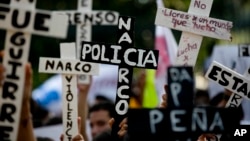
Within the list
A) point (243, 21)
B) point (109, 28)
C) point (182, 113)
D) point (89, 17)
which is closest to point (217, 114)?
point (182, 113)

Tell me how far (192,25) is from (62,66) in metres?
0.77

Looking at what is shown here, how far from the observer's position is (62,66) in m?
5.27

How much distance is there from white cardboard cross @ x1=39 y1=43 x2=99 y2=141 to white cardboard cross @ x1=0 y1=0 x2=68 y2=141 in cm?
84

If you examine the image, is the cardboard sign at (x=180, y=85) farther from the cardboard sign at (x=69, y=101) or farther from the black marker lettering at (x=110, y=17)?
the black marker lettering at (x=110, y=17)

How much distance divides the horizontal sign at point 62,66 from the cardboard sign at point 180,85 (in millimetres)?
1051

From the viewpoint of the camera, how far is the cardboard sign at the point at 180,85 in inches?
169

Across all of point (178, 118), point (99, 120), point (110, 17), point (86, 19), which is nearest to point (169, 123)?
point (178, 118)

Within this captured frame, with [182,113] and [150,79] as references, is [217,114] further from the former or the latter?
[150,79]

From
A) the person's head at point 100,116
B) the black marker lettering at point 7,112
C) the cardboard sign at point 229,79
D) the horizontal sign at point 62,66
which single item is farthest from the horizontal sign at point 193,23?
the person's head at point 100,116

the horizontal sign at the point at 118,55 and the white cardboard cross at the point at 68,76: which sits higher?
the horizontal sign at the point at 118,55

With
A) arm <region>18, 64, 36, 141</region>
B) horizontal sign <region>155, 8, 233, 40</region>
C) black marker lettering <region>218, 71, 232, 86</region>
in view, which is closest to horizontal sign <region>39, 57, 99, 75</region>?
horizontal sign <region>155, 8, 233, 40</region>

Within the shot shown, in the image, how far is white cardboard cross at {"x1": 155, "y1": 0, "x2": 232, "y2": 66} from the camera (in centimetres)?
533

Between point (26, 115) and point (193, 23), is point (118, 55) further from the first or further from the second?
point (26, 115)

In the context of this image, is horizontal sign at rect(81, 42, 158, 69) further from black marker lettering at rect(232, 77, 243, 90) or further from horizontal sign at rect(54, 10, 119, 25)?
horizontal sign at rect(54, 10, 119, 25)
